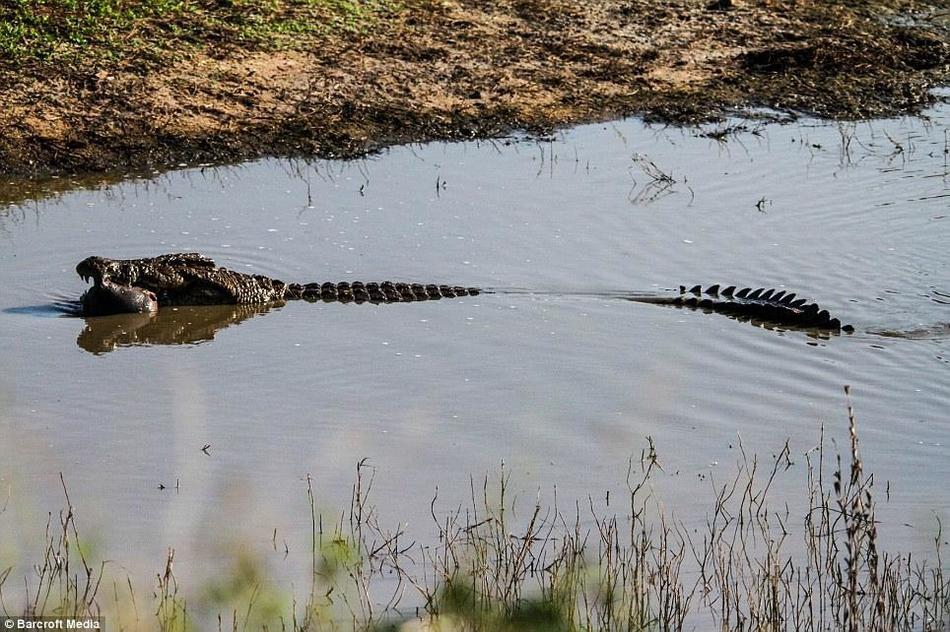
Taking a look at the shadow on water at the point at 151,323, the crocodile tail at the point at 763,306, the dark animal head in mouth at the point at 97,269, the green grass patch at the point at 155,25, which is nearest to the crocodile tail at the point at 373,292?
the shadow on water at the point at 151,323

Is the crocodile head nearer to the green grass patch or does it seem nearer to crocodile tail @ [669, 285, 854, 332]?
crocodile tail @ [669, 285, 854, 332]

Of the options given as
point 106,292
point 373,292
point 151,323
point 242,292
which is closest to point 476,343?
point 373,292

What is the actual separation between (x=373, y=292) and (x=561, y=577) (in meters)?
4.25

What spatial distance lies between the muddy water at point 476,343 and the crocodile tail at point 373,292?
0.10 m

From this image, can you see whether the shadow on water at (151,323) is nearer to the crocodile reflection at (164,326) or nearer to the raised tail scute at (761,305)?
the crocodile reflection at (164,326)

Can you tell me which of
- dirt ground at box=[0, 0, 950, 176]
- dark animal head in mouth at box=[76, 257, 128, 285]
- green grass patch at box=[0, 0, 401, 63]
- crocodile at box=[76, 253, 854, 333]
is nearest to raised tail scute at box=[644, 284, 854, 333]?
crocodile at box=[76, 253, 854, 333]

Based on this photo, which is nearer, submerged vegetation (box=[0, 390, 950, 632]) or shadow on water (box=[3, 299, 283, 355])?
submerged vegetation (box=[0, 390, 950, 632])

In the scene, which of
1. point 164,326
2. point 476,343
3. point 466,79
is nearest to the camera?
point 476,343

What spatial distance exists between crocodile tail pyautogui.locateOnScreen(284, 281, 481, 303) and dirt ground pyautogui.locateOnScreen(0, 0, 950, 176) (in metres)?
3.46

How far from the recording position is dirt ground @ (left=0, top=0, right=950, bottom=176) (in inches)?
497

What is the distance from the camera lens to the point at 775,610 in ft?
15.3

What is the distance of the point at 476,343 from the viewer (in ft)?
28.2

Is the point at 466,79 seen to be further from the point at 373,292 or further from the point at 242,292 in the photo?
the point at 242,292

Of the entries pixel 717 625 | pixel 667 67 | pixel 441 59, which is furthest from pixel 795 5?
pixel 717 625
